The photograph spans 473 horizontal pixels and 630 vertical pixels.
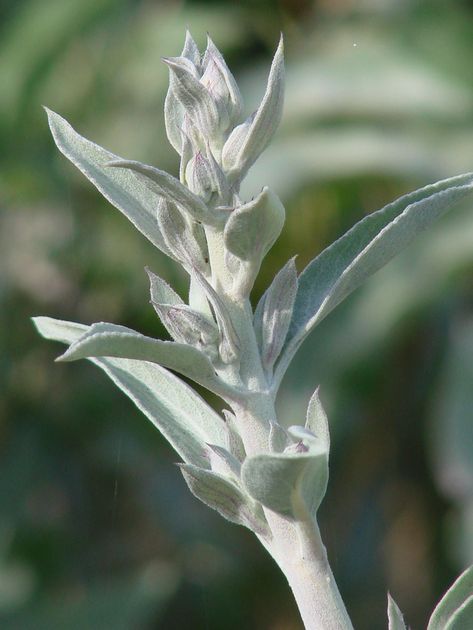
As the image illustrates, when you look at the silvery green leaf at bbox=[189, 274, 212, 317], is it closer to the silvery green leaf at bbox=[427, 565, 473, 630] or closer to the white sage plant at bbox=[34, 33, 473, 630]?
the white sage plant at bbox=[34, 33, 473, 630]

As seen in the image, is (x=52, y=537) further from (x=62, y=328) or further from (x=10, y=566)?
(x=62, y=328)

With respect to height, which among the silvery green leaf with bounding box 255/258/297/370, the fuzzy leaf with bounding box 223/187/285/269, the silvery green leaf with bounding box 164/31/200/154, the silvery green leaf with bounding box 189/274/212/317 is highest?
the silvery green leaf with bounding box 164/31/200/154

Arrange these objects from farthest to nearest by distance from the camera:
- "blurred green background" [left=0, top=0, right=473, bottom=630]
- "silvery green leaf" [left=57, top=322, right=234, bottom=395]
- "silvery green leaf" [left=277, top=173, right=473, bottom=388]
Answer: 1. "blurred green background" [left=0, top=0, right=473, bottom=630]
2. "silvery green leaf" [left=277, top=173, right=473, bottom=388]
3. "silvery green leaf" [left=57, top=322, right=234, bottom=395]

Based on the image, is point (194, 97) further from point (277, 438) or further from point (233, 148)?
point (277, 438)

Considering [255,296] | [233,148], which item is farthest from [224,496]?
[255,296]

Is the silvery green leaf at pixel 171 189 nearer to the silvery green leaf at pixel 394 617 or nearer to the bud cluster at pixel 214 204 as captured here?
the bud cluster at pixel 214 204

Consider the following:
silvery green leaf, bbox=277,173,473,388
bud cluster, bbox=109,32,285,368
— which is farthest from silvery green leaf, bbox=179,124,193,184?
silvery green leaf, bbox=277,173,473,388

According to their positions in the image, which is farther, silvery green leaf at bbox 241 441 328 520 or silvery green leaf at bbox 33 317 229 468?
silvery green leaf at bbox 33 317 229 468

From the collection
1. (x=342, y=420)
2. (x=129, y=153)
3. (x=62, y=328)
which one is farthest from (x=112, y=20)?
(x=62, y=328)
